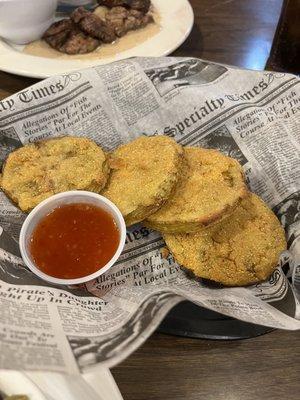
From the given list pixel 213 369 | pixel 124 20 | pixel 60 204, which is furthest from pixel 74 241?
pixel 124 20

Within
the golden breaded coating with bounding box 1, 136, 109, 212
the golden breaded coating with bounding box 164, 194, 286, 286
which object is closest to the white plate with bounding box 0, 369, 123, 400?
the golden breaded coating with bounding box 164, 194, 286, 286

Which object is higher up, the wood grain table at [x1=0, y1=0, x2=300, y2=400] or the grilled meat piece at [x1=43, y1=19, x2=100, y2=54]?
the grilled meat piece at [x1=43, y1=19, x2=100, y2=54]

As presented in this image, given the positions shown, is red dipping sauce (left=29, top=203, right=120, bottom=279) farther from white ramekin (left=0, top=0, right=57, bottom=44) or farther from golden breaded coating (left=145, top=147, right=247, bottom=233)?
white ramekin (left=0, top=0, right=57, bottom=44)

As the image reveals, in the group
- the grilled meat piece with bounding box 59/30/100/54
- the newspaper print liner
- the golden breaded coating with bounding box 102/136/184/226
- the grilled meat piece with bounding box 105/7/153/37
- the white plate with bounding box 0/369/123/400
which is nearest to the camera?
the white plate with bounding box 0/369/123/400

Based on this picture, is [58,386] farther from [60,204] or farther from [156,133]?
[156,133]

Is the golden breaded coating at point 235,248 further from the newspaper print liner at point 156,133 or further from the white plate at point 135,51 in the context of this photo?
the white plate at point 135,51

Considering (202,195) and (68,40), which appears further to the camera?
(68,40)

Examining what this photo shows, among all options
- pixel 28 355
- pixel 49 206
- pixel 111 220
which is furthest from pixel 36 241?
pixel 28 355
